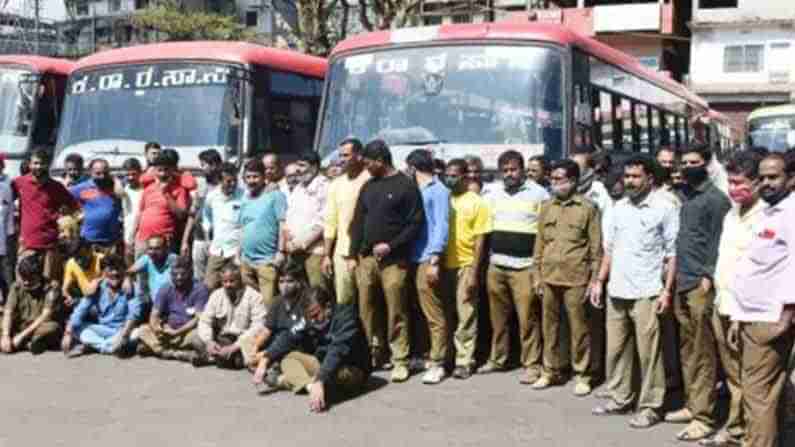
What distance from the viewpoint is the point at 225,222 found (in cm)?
923

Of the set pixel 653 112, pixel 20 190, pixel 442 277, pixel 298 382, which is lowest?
pixel 298 382

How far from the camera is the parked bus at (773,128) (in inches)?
901

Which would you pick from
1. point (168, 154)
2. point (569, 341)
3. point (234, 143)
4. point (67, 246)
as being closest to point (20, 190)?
point (67, 246)

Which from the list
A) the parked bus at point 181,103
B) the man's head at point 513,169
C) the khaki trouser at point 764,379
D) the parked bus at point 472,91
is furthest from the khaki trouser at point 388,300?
the parked bus at point 181,103

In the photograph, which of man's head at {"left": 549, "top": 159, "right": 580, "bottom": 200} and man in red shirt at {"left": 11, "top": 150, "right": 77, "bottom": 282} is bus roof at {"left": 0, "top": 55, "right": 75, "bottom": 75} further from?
man's head at {"left": 549, "top": 159, "right": 580, "bottom": 200}

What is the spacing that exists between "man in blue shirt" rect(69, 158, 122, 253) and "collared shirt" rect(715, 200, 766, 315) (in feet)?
20.2

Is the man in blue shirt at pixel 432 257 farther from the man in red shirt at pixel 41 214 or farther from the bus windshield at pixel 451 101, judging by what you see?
the man in red shirt at pixel 41 214

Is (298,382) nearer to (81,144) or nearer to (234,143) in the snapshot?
(234,143)

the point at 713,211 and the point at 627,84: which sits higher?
the point at 627,84

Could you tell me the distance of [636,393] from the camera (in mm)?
7117

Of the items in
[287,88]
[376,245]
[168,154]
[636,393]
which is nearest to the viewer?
[636,393]

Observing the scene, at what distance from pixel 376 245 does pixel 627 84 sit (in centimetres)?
528

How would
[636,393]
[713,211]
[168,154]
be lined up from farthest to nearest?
[168,154] < [636,393] < [713,211]

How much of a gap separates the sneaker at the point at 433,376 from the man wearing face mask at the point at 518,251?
26.2 inches
